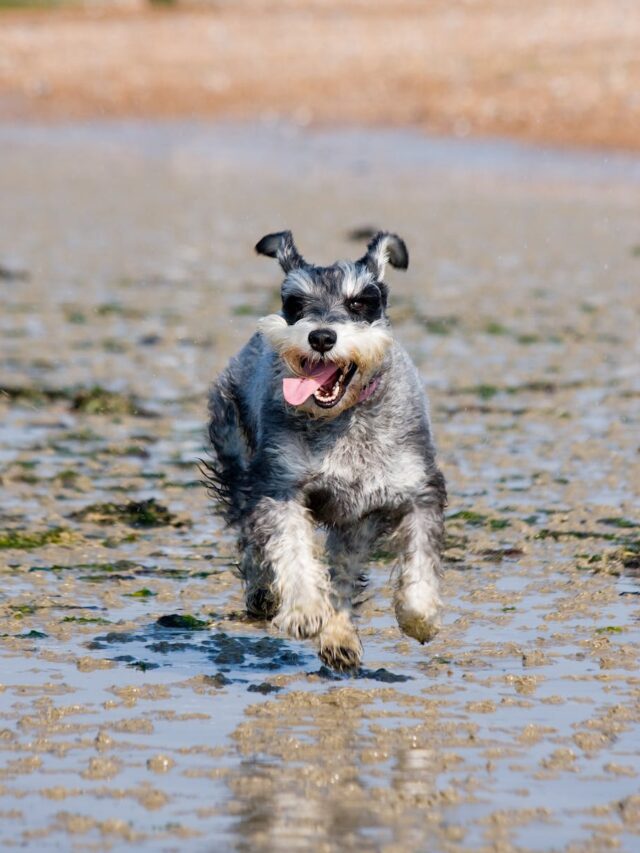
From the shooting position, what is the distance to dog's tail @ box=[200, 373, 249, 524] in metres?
9.29

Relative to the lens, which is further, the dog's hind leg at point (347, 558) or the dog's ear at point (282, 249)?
the dog's ear at point (282, 249)

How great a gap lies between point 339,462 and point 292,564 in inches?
19.2

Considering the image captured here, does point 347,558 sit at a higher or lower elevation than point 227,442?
lower

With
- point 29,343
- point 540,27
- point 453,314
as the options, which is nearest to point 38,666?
point 29,343

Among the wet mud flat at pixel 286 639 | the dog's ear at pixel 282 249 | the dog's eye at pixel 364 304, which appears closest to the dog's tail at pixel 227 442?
the wet mud flat at pixel 286 639

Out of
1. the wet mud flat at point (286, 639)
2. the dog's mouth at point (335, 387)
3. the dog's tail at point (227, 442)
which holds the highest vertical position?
the dog's mouth at point (335, 387)

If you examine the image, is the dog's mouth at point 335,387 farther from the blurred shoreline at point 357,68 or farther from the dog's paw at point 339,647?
the blurred shoreline at point 357,68

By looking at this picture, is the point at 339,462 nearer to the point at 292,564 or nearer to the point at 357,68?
the point at 292,564

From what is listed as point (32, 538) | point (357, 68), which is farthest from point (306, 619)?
point (357, 68)

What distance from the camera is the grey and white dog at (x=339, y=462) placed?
758cm

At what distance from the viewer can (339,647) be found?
759cm

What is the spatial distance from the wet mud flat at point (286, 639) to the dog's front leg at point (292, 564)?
267 millimetres

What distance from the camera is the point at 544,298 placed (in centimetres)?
1959

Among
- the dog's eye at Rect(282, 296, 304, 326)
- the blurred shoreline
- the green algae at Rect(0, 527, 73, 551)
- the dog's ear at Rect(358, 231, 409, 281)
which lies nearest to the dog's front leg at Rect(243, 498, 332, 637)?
the dog's eye at Rect(282, 296, 304, 326)
